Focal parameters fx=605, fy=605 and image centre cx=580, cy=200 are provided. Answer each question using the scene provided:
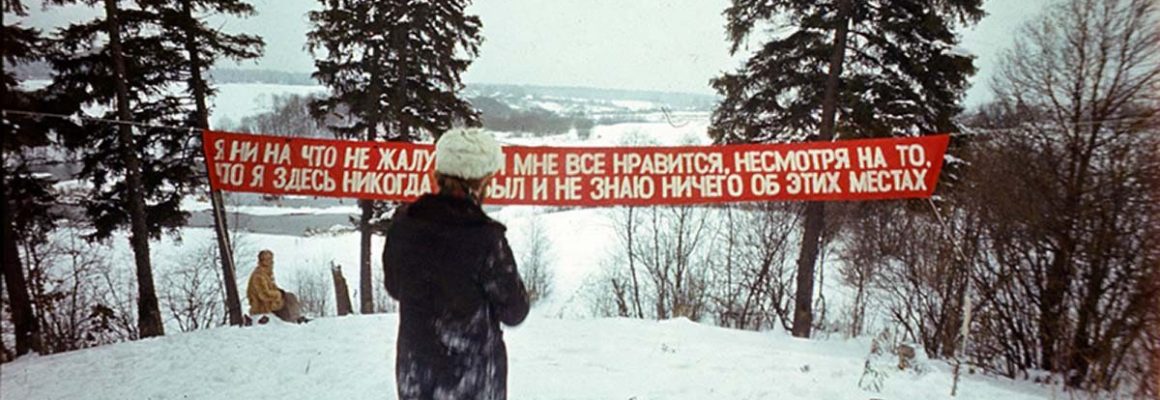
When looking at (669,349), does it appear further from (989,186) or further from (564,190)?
(989,186)

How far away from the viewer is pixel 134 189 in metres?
9.42

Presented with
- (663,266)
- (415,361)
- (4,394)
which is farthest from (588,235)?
(415,361)

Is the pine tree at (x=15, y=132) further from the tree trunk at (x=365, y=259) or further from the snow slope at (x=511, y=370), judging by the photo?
the tree trunk at (x=365, y=259)

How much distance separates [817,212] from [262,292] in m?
8.53

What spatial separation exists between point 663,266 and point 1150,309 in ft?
51.3

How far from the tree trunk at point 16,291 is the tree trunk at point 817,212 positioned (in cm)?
956

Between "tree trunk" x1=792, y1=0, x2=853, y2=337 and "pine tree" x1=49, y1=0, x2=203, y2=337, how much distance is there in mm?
9667

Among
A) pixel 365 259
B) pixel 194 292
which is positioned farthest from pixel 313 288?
pixel 365 259

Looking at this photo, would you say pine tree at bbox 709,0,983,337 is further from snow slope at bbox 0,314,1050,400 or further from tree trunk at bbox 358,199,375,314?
tree trunk at bbox 358,199,375,314

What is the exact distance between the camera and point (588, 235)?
951 inches

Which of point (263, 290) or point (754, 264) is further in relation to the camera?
point (754, 264)

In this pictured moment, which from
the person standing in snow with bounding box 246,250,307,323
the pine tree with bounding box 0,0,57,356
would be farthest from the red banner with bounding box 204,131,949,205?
the pine tree with bounding box 0,0,57,356

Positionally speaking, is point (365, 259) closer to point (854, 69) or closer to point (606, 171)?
point (606, 171)

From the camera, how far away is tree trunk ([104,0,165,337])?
29.1ft
